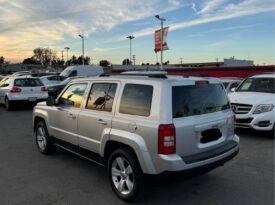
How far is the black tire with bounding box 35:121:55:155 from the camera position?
7039 millimetres

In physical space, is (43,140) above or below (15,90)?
below

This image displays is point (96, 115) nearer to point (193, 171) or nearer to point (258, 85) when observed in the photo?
point (193, 171)

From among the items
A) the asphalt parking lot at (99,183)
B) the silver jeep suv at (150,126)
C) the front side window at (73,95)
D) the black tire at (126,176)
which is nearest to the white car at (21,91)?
the asphalt parking lot at (99,183)

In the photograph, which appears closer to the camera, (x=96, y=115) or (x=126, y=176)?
(x=126, y=176)

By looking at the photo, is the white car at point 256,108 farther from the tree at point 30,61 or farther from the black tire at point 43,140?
the tree at point 30,61

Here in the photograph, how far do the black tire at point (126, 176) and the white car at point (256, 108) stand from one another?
197 inches

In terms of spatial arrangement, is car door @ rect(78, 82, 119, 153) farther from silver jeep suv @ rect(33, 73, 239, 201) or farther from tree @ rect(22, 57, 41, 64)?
tree @ rect(22, 57, 41, 64)

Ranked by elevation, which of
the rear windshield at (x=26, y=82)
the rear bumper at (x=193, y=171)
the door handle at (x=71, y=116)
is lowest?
the rear bumper at (x=193, y=171)

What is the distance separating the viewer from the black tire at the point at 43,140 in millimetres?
7039

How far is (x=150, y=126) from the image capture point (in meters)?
4.34

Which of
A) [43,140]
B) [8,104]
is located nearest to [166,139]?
[43,140]

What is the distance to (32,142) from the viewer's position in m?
8.60

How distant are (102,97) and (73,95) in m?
1.06

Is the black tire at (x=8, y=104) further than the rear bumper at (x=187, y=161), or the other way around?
the black tire at (x=8, y=104)
